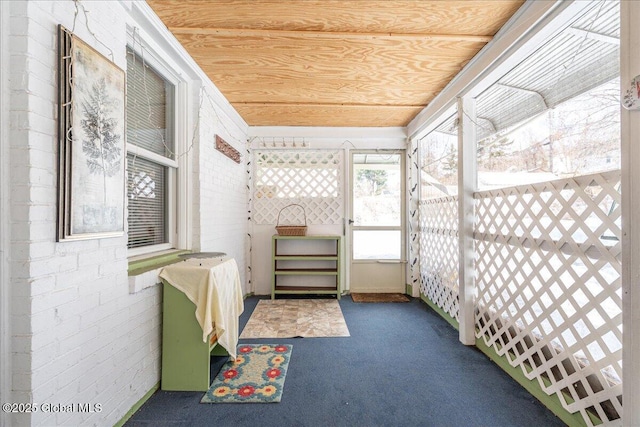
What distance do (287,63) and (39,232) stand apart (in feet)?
5.77

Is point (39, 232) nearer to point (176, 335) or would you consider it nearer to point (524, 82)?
point (176, 335)

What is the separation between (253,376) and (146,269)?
0.96 metres

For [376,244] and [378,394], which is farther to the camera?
[376,244]

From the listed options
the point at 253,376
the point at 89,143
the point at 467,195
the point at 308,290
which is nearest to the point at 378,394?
the point at 253,376

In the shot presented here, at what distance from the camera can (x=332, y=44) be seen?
1.79 meters

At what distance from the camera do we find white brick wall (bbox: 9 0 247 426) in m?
0.92

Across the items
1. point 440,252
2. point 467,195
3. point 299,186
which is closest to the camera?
point 467,195

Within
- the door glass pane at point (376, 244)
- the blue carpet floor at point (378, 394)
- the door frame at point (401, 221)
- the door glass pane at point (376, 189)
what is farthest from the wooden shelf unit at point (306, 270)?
the blue carpet floor at point (378, 394)

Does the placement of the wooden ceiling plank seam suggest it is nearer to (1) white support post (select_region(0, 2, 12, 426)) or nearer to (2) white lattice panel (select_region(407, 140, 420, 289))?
(1) white support post (select_region(0, 2, 12, 426))

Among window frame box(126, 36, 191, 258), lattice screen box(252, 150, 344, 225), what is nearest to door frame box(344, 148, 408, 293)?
lattice screen box(252, 150, 344, 225)

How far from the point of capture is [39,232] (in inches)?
37.6

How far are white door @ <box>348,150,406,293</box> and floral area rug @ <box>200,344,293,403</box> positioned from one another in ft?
5.77

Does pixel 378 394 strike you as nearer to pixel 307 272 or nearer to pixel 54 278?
pixel 54 278

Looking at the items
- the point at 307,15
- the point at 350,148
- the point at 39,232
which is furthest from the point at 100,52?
the point at 350,148
